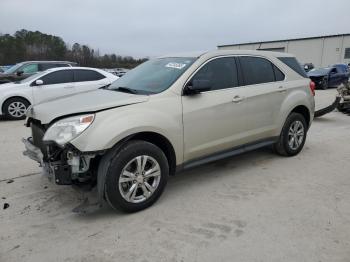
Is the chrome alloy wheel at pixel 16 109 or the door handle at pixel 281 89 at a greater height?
the door handle at pixel 281 89

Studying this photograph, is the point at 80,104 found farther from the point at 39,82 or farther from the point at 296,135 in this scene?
the point at 39,82

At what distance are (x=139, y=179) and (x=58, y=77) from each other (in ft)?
23.5

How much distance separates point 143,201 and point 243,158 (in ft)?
7.89

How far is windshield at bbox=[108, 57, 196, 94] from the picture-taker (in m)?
4.00

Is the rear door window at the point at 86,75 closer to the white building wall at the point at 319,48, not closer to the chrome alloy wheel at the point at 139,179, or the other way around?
the chrome alloy wheel at the point at 139,179

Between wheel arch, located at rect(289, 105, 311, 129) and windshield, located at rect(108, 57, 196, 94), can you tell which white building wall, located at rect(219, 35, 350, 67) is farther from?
windshield, located at rect(108, 57, 196, 94)

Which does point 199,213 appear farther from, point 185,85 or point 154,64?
point 154,64

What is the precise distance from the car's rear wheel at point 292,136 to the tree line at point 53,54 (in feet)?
124

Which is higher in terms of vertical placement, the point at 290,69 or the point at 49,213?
the point at 290,69

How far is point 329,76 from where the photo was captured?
64.2 ft

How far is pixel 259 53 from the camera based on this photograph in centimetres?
498

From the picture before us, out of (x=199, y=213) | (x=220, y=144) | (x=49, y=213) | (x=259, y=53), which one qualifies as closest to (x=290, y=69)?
(x=259, y=53)

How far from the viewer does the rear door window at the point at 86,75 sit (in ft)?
32.6

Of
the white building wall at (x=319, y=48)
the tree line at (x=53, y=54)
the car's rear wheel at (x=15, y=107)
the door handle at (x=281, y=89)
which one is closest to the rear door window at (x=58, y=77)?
the car's rear wheel at (x=15, y=107)
